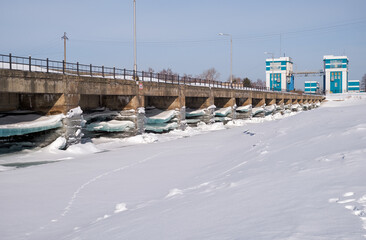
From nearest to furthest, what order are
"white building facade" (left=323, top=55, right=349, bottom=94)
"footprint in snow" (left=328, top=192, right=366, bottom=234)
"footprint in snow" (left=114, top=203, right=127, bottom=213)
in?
"footprint in snow" (left=328, top=192, right=366, bottom=234)
"footprint in snow" (left=114, top=203, right=127, bottom=213)
"white building facade" (left=323, top=55, right=349, bottom=94)

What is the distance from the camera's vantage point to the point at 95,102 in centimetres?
3142

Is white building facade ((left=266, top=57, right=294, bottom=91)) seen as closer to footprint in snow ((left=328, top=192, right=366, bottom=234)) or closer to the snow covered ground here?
the snow covered ground

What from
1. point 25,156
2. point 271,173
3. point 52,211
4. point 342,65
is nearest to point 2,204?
point 52,211

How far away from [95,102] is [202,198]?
81.6 feet

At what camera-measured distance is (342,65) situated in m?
116

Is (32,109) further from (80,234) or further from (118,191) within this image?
(80,234)

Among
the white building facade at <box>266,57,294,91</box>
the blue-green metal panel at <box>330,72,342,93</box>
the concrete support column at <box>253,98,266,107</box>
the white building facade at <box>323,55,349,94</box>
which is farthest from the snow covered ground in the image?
the blue-green metal panel at <box>330,72,342,93</box>

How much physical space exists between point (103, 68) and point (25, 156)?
370 inches

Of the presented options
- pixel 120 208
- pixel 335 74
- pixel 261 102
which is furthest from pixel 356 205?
pixel 335 74

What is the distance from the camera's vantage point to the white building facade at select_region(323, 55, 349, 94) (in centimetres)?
11606

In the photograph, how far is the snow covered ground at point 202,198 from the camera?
17.7ft

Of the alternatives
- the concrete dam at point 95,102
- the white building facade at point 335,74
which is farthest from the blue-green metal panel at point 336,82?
the concrete dam at point 95,102

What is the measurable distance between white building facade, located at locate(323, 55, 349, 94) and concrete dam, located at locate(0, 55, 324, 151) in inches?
3299

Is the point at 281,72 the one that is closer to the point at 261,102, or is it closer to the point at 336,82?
the point at 336,82
